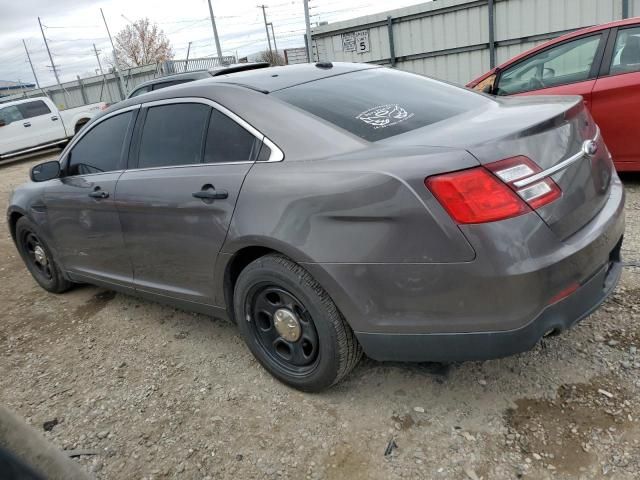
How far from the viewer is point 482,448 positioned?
85.2 inches

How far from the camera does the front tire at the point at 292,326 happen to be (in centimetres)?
237

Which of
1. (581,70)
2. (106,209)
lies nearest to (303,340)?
(106,209)

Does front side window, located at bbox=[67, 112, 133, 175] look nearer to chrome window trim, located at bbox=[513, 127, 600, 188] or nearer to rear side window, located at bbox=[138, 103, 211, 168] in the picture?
rear side window, located at bbox=[138, 103, 211, 168]

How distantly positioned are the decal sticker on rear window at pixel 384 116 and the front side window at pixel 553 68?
127 inches

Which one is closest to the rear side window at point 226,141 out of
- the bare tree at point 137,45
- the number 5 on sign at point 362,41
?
the number 5 on sign at point 362,41

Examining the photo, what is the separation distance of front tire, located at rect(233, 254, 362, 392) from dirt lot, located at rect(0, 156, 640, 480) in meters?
0.15

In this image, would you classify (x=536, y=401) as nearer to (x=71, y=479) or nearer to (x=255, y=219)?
(x=255, y=219)

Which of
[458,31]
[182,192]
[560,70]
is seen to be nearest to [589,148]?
[182,192]

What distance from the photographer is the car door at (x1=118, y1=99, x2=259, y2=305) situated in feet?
8.74

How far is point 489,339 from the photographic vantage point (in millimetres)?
2043

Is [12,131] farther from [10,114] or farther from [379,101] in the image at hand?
[379,101]

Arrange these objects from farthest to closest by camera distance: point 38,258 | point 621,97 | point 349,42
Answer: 1. point 349,42
2. point 621,97
3. point 38,258

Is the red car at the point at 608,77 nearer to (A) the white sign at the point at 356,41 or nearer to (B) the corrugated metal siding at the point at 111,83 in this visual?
(A) the white sign at the point at 356,41

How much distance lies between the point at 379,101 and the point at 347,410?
1.53 meters
